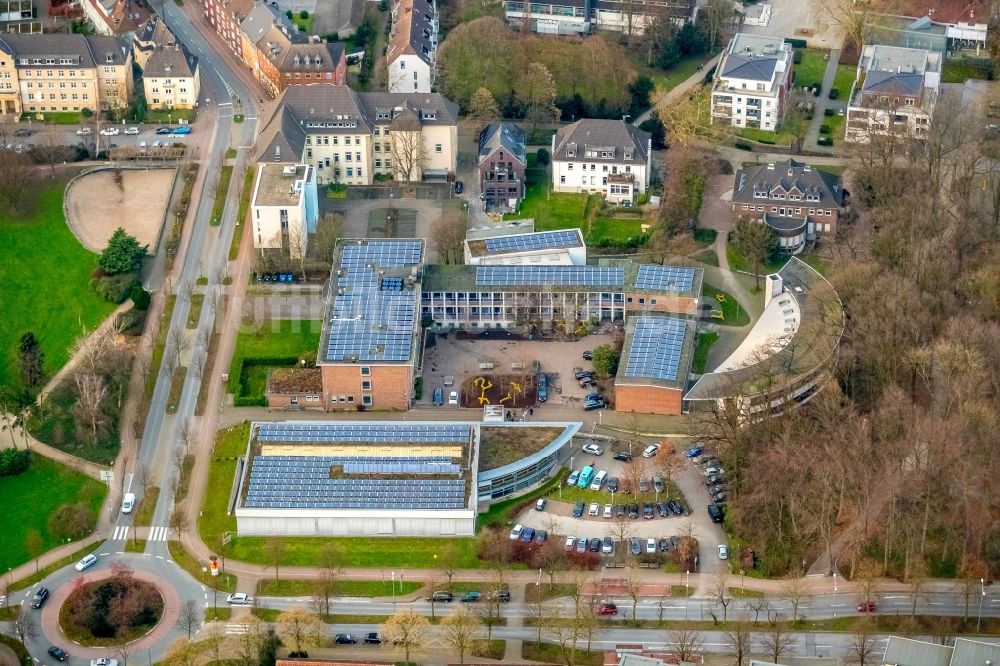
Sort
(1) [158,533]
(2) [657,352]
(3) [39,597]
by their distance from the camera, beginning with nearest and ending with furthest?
(3) [39,597] < (1) [158,533] < (2) [657,352]

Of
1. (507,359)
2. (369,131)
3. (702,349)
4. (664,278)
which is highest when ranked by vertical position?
(369,131)

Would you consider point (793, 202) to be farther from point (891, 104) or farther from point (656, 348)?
point (656, 348)

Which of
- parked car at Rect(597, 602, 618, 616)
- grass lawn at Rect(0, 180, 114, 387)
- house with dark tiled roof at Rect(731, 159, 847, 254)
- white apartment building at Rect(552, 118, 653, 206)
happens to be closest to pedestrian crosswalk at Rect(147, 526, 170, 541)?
grass lawn at Rect(0, 180, 114, 387)

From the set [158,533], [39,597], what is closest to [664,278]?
[158,533]

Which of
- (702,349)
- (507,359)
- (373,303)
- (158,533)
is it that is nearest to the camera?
(158,533)

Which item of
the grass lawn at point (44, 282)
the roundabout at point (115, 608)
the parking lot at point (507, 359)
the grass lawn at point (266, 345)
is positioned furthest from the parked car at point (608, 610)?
the grass lawn at point (44, 282)

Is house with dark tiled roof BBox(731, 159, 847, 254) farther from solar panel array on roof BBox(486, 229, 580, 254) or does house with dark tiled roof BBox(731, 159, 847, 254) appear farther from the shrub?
the shrub
